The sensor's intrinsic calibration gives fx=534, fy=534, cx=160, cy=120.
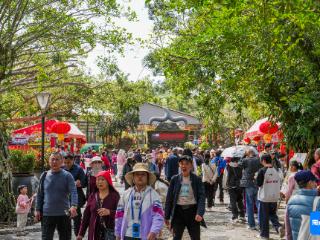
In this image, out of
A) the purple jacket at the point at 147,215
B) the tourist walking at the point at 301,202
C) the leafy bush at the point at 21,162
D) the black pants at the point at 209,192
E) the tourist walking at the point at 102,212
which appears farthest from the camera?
the black pants at the point at 209,192

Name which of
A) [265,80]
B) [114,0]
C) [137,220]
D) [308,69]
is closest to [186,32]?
[114,0]

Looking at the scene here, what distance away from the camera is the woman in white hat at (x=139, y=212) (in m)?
5.67

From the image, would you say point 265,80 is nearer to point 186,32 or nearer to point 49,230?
point 186,32

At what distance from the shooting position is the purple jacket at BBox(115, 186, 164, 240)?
222 inches

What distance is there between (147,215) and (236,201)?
723 cm

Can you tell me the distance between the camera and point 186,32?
56.1ft

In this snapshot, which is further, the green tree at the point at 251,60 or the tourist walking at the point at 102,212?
the green tree at the point at 251,60

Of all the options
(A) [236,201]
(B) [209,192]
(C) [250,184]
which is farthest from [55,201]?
(B) [209,192]

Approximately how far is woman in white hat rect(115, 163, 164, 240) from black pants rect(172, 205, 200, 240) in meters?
1.95

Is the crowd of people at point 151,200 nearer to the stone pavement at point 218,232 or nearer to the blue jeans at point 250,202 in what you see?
the blue jeans at point 250,202

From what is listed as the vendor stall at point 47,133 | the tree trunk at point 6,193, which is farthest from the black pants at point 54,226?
the vendor stall at point 47,133

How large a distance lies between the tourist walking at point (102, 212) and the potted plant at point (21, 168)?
6883 millimetres

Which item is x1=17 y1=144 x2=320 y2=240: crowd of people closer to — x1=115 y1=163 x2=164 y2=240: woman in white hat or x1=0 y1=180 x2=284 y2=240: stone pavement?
x1=115 y1=163 x2=164 y2=240: woman in white hat

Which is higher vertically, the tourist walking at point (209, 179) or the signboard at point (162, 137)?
the signboard at point (162, 137)
